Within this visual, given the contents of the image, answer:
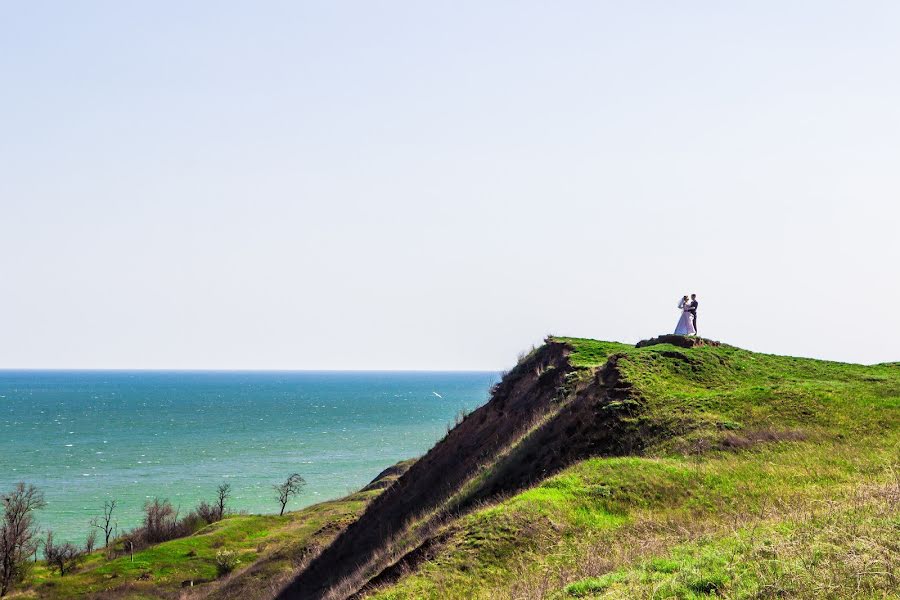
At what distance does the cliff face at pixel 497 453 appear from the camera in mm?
23594

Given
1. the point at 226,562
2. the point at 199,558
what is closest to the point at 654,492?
the point at 226,562

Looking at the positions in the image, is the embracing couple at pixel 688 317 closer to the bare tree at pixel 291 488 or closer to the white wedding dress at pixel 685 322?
the white wedding dress at pixel 685 322

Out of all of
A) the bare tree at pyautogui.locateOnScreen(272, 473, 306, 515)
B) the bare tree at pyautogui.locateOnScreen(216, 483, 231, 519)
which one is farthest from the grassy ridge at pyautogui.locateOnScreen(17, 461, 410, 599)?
the bare tree at pyautogui.locateOnScreen(272, 473, 306, 515)

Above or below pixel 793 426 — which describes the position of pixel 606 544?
below

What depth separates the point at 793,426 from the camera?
23.1m

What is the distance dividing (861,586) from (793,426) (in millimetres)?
15160

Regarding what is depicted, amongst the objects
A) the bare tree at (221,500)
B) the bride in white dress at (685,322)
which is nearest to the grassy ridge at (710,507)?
the bride in white dress at (685,322)

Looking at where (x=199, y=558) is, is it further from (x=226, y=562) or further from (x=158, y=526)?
(x=158, y=526)

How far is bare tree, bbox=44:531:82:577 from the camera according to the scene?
68488 millimetres

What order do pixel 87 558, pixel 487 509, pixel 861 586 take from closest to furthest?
pixel 861 586 < pixel 487 509 < pixel 87 558

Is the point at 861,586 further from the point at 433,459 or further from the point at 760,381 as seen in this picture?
the point at 433,459

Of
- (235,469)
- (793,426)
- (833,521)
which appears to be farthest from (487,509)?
(235,469)

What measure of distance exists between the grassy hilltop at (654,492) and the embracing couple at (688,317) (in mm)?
2099

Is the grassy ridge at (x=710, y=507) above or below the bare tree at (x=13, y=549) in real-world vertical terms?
above
